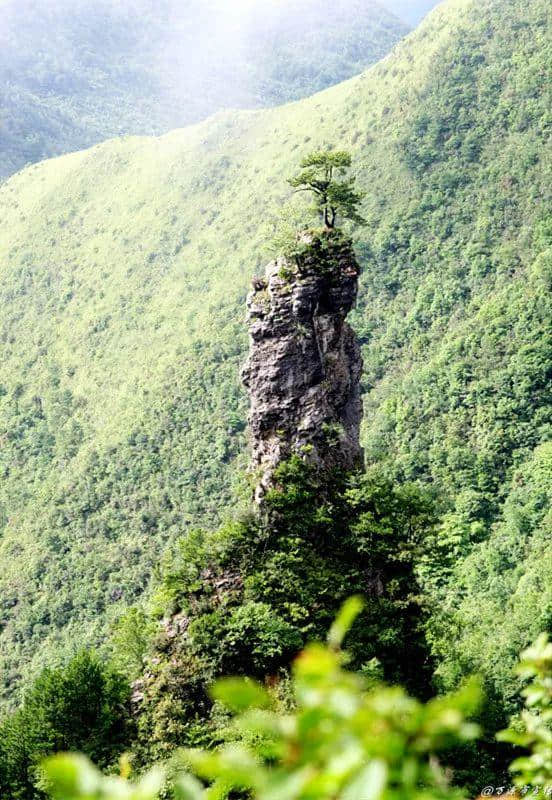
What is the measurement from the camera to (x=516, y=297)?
3866 inches

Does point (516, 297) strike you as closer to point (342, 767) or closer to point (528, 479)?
point (528, 479)

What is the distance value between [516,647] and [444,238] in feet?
270

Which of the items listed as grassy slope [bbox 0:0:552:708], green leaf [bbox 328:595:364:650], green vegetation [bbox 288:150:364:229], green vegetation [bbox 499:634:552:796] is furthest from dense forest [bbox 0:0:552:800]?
green leaf [bbox 328:595:364:650]

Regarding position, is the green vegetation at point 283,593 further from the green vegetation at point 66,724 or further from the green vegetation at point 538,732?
the green vegetation at point 538,732

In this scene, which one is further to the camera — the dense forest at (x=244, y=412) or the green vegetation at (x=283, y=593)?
the dense forest at (x=244, y=412)

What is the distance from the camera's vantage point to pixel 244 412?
102 metres

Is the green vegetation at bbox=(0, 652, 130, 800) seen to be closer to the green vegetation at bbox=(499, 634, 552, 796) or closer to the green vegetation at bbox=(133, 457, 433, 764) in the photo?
the green vegetation at bbox=(133, 457, 433, 764)

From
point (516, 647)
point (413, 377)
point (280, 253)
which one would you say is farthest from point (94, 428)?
point (280, 253)

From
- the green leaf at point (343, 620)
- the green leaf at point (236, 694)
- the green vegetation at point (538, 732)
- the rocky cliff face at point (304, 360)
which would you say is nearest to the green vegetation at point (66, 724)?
the rocky cliff face at point (304, 360)

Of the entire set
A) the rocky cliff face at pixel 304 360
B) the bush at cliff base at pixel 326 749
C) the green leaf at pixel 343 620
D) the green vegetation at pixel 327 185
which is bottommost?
the bush at cliff base at pixel 326 749

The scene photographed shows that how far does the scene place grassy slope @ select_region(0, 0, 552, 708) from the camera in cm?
8806

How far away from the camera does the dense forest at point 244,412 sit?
2580 centimetres

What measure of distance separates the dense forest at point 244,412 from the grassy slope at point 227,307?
39 centimetres

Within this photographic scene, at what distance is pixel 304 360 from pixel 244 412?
74389 millimetres
